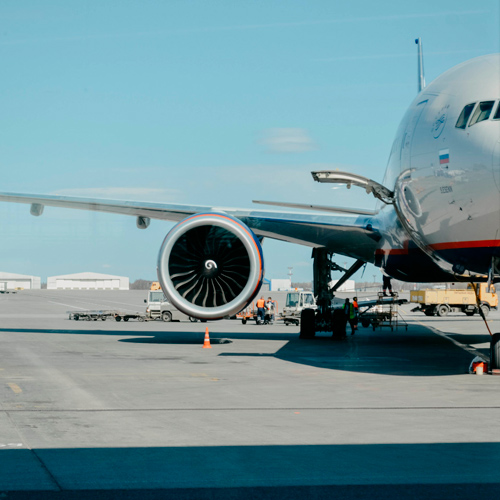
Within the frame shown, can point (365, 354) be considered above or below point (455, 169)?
below

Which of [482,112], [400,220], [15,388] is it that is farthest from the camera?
[400,220]

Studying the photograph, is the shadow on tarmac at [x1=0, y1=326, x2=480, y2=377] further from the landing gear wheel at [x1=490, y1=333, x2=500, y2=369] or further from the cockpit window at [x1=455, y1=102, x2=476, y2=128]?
the cockpit window at [x1=455, y1=102, x2=476, y2=128]

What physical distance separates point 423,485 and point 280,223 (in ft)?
40.1

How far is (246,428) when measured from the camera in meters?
7.45

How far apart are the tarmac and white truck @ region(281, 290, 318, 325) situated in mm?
19887

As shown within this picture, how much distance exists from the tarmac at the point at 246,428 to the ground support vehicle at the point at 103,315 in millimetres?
20125

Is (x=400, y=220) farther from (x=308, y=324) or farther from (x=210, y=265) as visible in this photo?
(x=308, y=324)

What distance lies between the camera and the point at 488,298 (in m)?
45.8

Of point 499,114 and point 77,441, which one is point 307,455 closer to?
point 77,441

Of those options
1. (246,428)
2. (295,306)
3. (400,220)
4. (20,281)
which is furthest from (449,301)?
(20,281)

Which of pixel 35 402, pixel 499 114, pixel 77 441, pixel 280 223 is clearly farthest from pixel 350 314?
pixel 77 441

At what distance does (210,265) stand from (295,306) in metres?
21.4

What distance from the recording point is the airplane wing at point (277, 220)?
54.4 ft

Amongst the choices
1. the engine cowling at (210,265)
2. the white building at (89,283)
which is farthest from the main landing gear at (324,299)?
the white building at (89,283)
